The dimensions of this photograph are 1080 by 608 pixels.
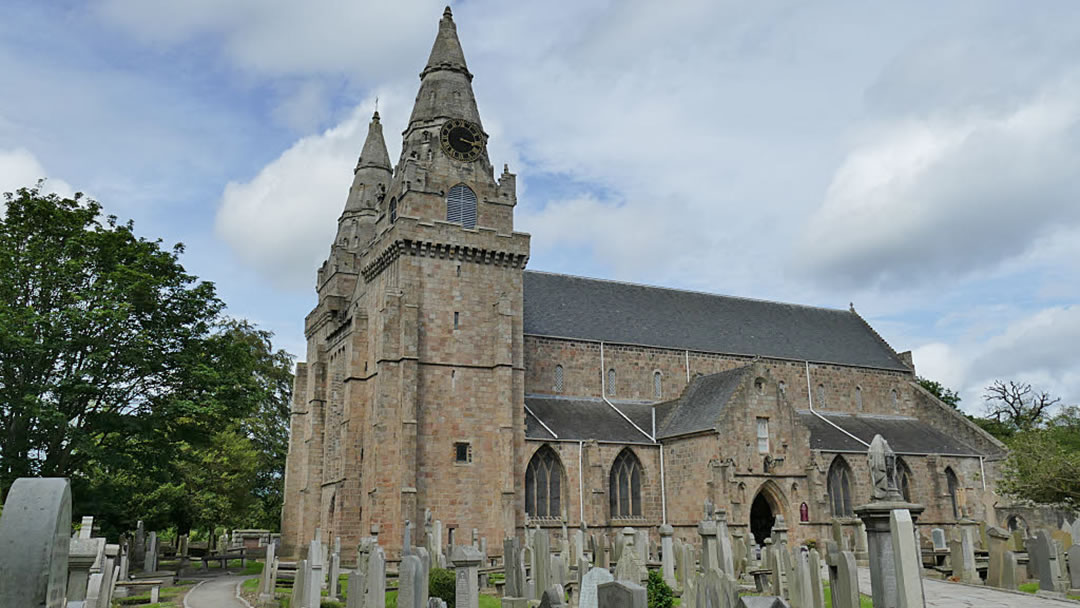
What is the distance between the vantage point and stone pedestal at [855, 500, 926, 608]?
10.3 m

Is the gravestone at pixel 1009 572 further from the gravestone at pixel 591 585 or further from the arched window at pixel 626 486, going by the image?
the gravestone at pixel 591 585

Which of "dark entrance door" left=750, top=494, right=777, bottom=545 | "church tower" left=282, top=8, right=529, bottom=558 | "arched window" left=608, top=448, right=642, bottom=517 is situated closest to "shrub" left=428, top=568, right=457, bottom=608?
"church tower" left=282, top=8, right=529, bottom=558

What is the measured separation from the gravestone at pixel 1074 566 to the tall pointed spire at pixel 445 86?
88.0ft

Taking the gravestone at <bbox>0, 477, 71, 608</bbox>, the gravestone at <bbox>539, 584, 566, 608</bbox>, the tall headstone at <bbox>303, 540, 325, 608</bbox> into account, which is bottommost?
the tall headstone at <bbox>303, 540, 325, 608</bbox>

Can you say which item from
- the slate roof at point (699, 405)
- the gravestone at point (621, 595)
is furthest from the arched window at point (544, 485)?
the gravestone at point (621, 595)

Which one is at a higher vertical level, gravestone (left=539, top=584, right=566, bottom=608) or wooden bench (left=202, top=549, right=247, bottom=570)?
gravestone (left=539, top=584, right=566, bottom=608)

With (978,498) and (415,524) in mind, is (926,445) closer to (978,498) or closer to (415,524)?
(978,498)

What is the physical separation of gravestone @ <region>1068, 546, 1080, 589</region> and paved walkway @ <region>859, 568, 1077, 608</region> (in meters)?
0.85

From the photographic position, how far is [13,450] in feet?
80.4

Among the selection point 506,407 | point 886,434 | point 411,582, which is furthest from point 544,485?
point 411,582

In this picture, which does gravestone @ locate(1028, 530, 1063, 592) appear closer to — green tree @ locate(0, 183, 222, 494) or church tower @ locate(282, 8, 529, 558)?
church tower @ locate(282, 8, 529, 558)

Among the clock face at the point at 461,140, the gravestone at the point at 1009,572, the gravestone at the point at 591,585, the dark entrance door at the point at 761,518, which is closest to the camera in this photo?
the gravestone at the point at 591,585

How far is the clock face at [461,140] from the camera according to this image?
33906mm

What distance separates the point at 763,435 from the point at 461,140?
18.2 meters
